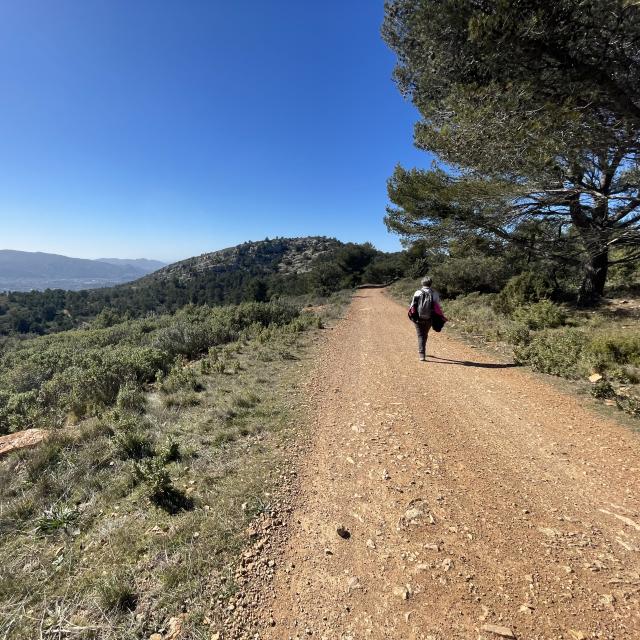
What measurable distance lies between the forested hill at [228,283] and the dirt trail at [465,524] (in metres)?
33.2

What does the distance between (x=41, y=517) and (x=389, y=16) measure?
10.1m

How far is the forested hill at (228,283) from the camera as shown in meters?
46.5

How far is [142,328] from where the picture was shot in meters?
21.0

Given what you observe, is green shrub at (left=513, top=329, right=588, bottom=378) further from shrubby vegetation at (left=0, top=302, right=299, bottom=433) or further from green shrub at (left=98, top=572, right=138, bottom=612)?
shrubby vegetation at (left=0, top=302, right=299, bottom=433)

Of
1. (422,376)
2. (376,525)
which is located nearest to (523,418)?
(422,376)

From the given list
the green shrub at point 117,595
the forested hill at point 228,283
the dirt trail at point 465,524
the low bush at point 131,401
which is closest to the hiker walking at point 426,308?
the dirt trail at point 465,524

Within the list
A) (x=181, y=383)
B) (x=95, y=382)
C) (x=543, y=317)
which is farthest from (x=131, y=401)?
(x=543, y=317)

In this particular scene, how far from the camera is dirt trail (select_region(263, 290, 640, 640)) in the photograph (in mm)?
2053

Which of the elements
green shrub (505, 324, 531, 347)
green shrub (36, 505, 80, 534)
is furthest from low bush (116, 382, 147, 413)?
green shrub (505, 324, 531, 347)

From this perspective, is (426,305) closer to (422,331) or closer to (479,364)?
(422,331)

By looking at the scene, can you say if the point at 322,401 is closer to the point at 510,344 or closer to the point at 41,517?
the point at 41,517

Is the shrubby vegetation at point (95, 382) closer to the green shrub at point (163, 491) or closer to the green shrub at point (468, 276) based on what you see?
the green shrub at point (163, 491)

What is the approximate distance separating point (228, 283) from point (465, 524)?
8444cm

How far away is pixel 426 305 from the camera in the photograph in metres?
6.91
